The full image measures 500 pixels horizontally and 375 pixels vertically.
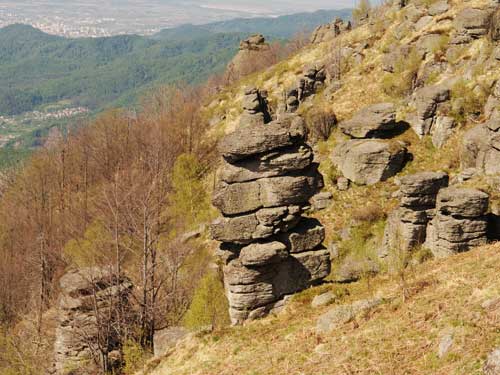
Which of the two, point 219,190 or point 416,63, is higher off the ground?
point 416,63

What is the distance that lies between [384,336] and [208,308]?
16.1 meters

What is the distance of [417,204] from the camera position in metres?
30.0

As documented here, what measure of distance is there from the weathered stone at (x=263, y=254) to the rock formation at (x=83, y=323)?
8939mm

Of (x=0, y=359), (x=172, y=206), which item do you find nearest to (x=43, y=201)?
(x=172, y=206)

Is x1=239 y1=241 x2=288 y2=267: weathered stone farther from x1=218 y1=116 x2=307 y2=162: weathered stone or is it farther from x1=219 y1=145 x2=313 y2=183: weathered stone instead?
x1=218 y1=116 x2=307 y2=162: weathered stone

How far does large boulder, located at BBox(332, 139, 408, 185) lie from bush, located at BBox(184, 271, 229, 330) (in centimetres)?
1701

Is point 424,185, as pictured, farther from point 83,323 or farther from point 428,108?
point 83,323

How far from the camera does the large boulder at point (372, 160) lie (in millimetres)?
41531

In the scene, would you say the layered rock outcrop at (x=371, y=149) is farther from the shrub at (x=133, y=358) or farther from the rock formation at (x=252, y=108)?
the shrub at (x=133, y=358)

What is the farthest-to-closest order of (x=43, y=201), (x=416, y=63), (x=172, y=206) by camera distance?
(x=43, y=201), (x=172, y=206), (x=416, y=63)

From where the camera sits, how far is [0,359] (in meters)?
36.1

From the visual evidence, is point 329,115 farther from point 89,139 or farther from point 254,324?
point 89,139

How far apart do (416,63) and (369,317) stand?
44.1m

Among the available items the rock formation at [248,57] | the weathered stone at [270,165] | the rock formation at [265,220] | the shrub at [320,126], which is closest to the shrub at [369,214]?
the rock formation at [265,220]
